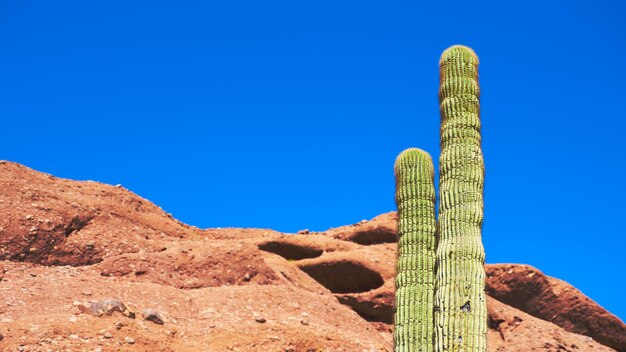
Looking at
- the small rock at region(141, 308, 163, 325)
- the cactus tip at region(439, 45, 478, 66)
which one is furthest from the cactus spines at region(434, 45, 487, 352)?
the small rock at region(141, 308, 163, 325)

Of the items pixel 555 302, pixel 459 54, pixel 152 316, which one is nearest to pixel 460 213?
pixel 459 54

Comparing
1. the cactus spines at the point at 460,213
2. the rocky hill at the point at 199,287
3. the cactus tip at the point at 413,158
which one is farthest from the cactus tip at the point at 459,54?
the rocky hill at the point at 199,287

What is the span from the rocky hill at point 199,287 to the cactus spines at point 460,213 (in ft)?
10.9

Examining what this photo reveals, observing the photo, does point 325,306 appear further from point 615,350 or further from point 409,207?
point 615,350

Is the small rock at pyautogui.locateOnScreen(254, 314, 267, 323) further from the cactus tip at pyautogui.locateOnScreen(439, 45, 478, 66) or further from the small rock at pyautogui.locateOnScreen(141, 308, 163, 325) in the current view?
the cactus tip at pyautogui.locateOnScreen(439, 45, 478, 66)

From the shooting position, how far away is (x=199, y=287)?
54.8ft

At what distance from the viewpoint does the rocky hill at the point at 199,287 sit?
44.0ft

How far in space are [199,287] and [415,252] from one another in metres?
6.02

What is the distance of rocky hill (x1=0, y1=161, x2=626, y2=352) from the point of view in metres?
13.4

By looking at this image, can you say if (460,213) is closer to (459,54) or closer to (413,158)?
(413,158)

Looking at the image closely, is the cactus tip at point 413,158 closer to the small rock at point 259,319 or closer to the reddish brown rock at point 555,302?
the small rock at point 259,319

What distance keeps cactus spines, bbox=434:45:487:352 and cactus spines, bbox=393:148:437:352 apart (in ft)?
0.78

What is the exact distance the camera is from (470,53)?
1295cm

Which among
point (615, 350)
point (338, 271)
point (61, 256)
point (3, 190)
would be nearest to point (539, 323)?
point (615, 350)
